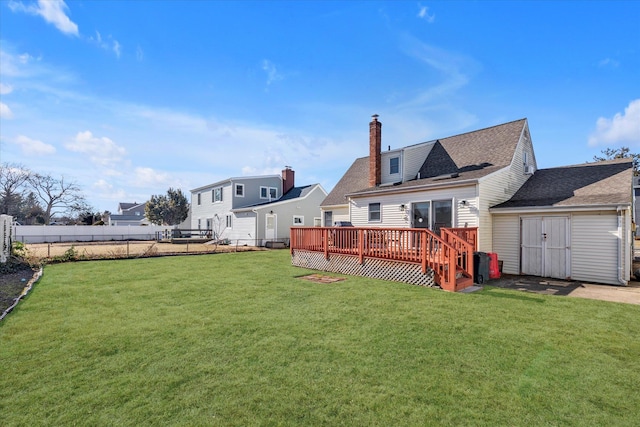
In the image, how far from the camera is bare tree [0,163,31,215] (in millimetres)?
36188

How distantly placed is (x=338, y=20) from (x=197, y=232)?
23.0 m

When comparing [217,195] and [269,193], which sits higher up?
[269,193]

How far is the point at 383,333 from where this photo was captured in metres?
4.73

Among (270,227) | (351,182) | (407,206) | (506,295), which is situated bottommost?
(506,295)

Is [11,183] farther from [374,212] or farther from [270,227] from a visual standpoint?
[374,212]

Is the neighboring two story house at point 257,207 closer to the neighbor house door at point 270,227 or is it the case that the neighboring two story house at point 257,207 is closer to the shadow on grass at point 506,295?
the neighbor house door at point 270,227

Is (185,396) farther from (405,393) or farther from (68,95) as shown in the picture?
(68,95)

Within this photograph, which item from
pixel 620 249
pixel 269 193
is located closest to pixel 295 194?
pixel 269 193

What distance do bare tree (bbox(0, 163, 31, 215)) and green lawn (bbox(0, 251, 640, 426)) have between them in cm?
4423

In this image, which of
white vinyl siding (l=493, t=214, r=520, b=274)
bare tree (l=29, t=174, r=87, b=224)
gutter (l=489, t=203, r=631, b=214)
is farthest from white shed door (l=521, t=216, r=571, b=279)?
bare tree (l=29, t=174, r=87, b=224)

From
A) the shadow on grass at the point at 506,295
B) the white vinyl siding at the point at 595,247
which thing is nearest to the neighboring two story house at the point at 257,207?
the shadow on grass at the point at 506,295

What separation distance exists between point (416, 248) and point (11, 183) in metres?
50.4

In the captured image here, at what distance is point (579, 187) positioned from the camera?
34.7ft

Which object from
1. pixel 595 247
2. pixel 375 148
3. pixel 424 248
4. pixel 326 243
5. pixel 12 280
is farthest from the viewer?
pixel 375 148
